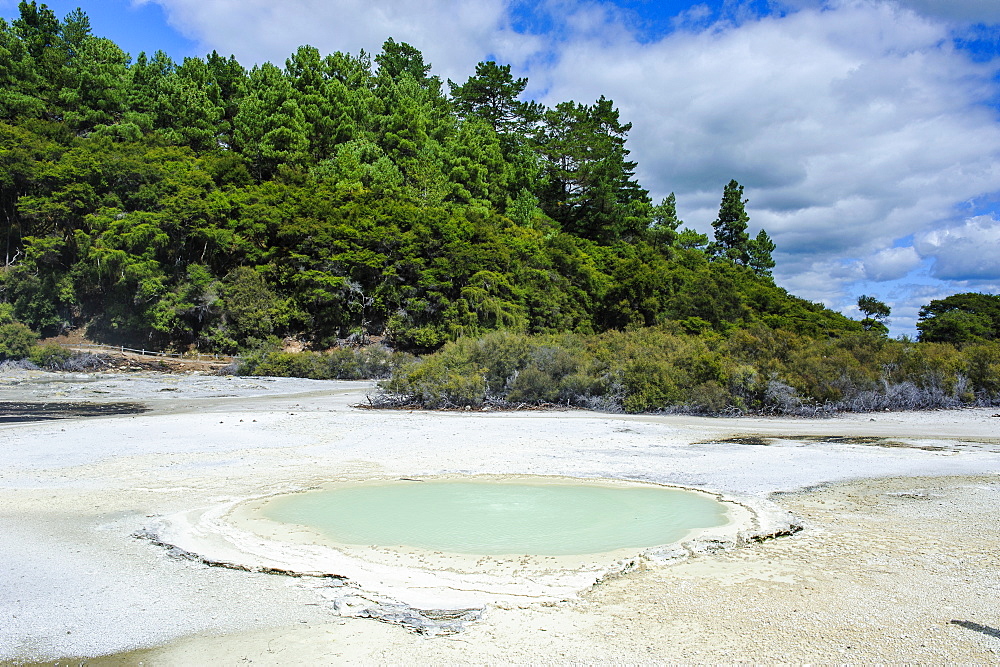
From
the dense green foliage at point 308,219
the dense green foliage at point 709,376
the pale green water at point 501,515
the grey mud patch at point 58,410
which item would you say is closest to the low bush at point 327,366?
the dense green foliage at point 308,219

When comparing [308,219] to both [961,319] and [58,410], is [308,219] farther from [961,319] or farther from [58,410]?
[961,319]

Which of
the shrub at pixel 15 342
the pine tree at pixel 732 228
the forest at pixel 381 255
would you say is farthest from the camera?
the pine tree at pixel 732 228

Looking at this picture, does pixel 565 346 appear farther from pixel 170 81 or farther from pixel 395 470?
pixel 170 81

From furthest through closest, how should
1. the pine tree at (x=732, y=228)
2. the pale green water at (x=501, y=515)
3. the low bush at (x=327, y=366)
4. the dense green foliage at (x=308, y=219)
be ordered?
the pine tree at (x=732, y=228), the dense green foliage at (x=308, y=219), the low bush at (x=327, y=366), the pale green water at (x=501, y=515)

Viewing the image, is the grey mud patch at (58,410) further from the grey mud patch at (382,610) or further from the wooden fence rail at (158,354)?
the wooden fence rail at (158,354)

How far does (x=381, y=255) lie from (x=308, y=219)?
4808mm

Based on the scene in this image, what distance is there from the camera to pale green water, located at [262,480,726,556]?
643 cm

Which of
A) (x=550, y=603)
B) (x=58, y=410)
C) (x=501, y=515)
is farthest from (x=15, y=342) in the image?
(x=550, y=603)

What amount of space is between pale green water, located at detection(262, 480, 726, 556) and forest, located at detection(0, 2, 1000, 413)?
9.24 meters

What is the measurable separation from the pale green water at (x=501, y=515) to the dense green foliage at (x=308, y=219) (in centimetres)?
2641

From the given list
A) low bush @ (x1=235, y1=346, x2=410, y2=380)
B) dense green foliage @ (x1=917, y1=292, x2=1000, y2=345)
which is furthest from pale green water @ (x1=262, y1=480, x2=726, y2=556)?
dense green foliage @ (x1=917, y1=292, x2=1000, y2=345)

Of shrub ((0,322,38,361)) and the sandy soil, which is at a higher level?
shrub ((0,322,38,361))

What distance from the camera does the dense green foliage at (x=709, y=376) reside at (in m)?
17.1

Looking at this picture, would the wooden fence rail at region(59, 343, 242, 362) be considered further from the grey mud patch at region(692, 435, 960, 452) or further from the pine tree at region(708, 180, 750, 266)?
the pine tree at region(708, 180, 750, 266)
